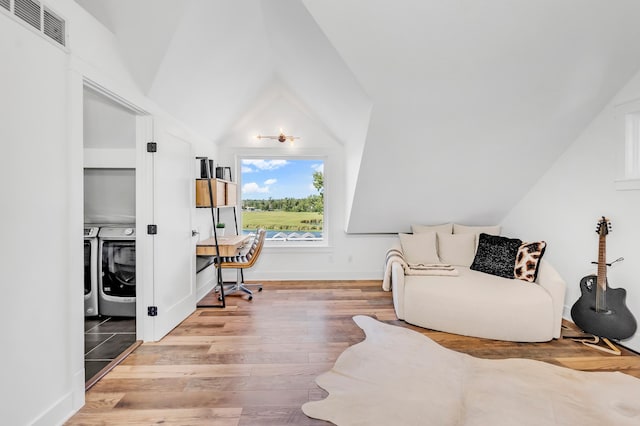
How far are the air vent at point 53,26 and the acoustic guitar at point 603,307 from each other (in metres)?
4.24

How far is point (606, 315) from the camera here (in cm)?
261

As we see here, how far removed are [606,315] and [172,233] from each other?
3.96 meters

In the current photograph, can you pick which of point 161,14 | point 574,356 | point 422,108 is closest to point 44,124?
point 161,14

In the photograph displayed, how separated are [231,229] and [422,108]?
3245 mm

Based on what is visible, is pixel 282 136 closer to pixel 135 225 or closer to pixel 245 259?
pixel 245 259

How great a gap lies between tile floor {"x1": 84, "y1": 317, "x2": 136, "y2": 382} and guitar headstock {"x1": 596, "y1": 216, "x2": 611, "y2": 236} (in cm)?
429

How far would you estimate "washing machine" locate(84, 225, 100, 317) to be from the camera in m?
3.01

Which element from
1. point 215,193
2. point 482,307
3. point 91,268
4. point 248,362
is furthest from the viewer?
point 215,193

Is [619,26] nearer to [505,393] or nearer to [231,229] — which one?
[505,393]

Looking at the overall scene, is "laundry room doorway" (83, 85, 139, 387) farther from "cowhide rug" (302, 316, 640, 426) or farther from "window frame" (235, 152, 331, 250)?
"cowhide rug" (302, 316, 640, 426)

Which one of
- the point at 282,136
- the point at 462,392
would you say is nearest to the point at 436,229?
the point at 462,392

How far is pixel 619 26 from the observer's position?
2.18 m

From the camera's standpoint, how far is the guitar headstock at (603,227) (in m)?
2.72

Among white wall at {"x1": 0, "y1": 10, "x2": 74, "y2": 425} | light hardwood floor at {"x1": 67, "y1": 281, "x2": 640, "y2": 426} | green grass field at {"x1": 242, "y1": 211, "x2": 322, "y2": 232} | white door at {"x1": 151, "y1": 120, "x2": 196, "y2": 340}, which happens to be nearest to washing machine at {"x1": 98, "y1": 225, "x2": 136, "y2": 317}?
white door at {"x1": 151, "y1": 120, "x2": 196, "y2": 340}
